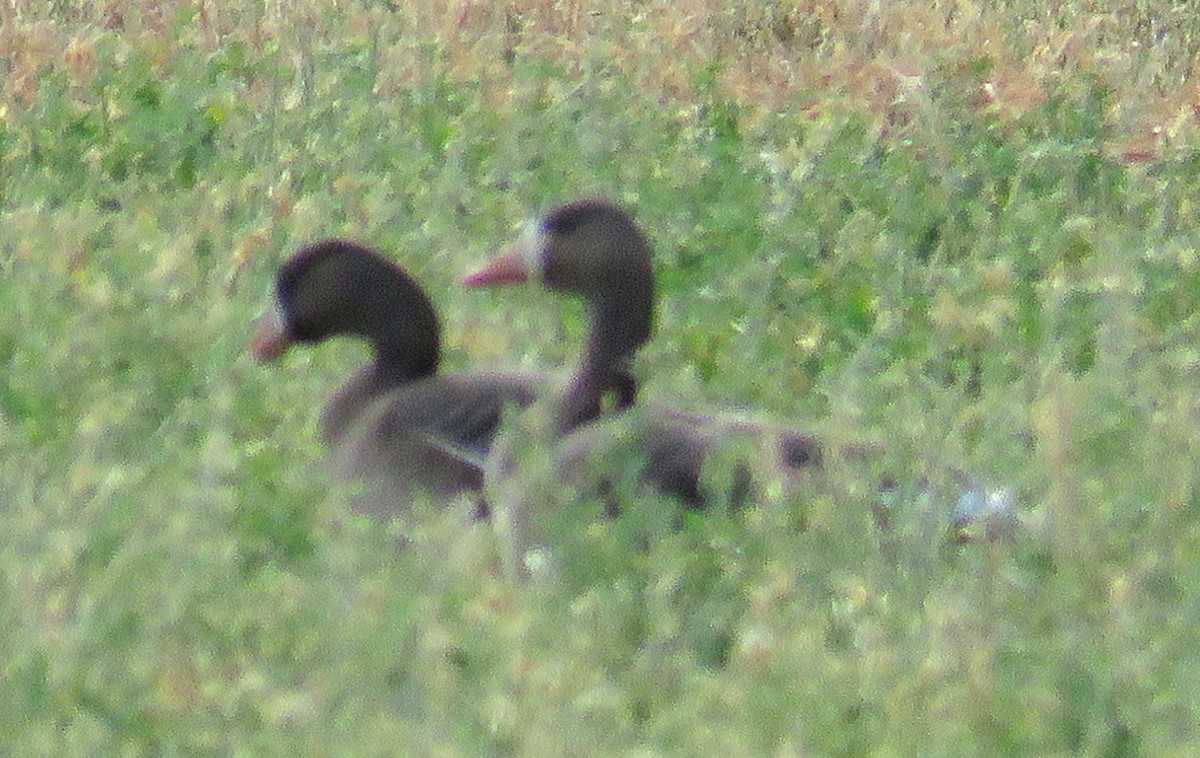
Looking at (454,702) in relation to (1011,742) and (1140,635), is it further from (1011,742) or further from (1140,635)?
Answer: (1140,635)

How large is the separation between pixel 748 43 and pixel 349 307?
13.1ft

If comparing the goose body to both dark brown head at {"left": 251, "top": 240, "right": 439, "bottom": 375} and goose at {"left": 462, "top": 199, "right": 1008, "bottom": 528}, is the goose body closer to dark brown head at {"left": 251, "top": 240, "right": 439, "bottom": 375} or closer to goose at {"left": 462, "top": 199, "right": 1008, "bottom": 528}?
goose at {"left": 462, "top": 199, "right": 1008, "bottom": 528}

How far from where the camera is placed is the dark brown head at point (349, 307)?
6.95 m

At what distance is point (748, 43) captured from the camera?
10641 mm

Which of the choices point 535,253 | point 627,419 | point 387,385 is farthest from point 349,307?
point 627,419

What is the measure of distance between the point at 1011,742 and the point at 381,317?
2959 millimetres

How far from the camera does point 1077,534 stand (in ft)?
17.0

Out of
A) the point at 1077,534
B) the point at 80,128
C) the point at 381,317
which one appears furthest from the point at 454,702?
the point at 80,128

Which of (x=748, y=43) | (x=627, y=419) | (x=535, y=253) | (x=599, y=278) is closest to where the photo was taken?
(x=627, y=419)

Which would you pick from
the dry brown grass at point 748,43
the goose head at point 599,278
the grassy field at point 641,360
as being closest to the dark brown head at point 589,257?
the goose head at point 599,278

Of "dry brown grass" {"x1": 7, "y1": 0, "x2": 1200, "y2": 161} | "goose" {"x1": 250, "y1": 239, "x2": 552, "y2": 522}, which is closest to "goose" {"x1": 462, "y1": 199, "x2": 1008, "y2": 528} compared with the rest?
"goose" {"x1": 250, "y1": 239, "x2": 552, "y2": 522}

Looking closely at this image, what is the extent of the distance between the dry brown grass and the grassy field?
0.09 ft

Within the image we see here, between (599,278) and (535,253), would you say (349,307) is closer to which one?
(535,253)

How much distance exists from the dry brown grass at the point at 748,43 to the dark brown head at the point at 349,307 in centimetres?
247
